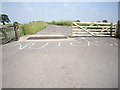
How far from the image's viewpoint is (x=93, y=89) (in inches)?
225

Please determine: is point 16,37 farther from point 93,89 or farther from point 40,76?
point 93,89

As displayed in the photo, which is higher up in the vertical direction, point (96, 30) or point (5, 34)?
point (5, 34)

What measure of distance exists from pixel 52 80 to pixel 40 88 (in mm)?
825

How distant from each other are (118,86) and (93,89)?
2.71 feet

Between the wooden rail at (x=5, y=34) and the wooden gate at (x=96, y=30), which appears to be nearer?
the wooden rail at (x=5, y=34)

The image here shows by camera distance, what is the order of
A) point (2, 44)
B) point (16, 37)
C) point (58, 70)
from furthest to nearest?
point (16, 37), point (2, 44), point (58, 70)

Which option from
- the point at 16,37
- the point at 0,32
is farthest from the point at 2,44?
the point at 16,37

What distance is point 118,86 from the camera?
603 cm

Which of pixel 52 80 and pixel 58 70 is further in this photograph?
pixel 58 70

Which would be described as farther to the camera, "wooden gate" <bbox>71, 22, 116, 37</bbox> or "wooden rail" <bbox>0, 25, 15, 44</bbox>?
"wooden gate" <bbox>71, 22, 116, 37</bbox>

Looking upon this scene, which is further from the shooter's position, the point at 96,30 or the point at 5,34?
the point at 96,30

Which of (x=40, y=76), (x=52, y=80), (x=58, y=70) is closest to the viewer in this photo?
(x=52, y=80)

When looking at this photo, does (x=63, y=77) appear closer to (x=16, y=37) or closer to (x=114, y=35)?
(x=16, y=37)

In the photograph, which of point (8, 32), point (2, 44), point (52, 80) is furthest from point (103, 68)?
point (8, 32)
